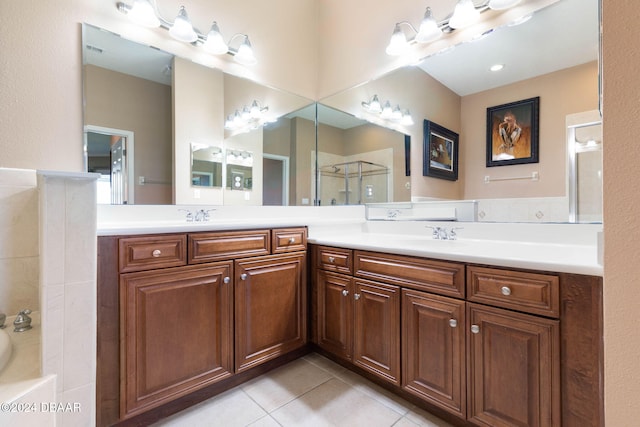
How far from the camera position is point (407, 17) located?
200 cm

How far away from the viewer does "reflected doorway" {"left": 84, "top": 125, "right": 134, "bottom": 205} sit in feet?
4.94

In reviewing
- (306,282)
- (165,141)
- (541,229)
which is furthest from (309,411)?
(165,141)

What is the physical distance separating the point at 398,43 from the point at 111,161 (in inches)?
78.4

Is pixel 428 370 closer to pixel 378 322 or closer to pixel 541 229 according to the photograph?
pixel 378 322

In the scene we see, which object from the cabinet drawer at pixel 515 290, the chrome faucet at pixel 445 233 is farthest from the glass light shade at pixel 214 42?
the cabinet drawer at pixel 515 290

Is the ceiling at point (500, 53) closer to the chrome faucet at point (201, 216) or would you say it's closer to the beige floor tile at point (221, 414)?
the chrome faucet at point (201, 216)

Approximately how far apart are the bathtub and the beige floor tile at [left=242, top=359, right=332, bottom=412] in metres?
0.92

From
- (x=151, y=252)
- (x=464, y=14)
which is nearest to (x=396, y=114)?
(x=464, y=14)

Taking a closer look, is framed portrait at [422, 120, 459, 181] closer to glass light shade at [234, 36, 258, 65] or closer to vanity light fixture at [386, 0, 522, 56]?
vanity light fixture at [386, 0, 522, 56]

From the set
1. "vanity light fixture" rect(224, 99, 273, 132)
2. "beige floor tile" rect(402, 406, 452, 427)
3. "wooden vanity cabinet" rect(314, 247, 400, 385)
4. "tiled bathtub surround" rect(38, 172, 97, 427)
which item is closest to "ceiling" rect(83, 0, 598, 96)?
"vanity light fixture" rect(224, 99, 273, 132)

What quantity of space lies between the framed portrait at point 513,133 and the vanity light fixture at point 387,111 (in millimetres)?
594

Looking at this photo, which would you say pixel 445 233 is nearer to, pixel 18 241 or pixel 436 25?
pixel 436 25

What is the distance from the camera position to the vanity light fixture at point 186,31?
160 cm

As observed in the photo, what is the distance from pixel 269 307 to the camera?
5.66ft
